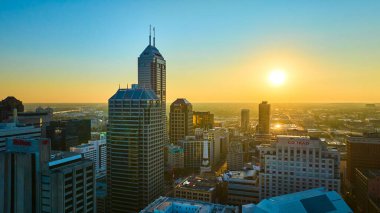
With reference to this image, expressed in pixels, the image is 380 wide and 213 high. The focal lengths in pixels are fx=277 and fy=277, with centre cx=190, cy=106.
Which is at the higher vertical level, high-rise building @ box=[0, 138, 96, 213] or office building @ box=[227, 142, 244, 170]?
high-rise building @ box=[0, 138, 96, 213]

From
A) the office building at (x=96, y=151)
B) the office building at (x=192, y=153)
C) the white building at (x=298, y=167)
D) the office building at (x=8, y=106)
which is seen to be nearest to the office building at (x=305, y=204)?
the white building at (x=298, y=167)

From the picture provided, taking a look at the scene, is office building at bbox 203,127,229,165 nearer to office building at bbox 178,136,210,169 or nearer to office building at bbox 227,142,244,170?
office building at bbox 178,136,210,169

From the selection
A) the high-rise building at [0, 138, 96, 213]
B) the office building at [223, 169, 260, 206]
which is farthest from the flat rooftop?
the high-rise building at [0, 138, 96, 213]

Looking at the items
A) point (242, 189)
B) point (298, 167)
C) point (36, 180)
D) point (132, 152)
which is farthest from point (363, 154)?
point (36, 180)

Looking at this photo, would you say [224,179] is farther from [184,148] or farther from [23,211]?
[23,211]

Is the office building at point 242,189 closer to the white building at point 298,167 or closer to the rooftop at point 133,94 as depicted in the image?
the white building at point 298,167

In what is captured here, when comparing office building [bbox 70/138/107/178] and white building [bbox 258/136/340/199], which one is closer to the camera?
white building [bbox 258/136/340/199]

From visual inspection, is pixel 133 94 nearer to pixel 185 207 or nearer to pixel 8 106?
pixel 185 207
